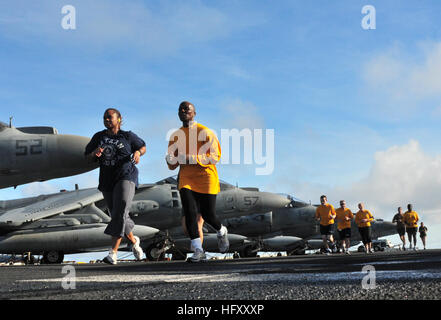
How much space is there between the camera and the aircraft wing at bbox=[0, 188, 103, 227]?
14.0 meters

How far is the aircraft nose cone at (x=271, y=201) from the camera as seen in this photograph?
20.6 metres

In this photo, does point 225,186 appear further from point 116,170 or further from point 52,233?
point 116,170

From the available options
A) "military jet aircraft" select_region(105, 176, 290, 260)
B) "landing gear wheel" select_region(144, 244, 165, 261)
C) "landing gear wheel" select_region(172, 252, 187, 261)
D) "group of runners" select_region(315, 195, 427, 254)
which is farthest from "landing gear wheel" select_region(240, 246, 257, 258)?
"landing gear wheel" select_region(144, 244, 165, 261)

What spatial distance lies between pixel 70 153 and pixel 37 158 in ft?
2.25

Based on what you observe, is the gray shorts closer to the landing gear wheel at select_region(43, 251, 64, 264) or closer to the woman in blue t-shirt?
the woman in blue t-shirt

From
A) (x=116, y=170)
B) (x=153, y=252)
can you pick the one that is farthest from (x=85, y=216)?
(x=116, y=170)

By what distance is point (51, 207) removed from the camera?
15.6 meters

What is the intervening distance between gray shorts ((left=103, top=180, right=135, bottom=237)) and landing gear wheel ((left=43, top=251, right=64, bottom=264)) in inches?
364

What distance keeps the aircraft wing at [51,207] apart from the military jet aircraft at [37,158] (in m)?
3.49

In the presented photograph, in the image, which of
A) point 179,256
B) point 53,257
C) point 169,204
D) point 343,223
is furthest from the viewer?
point 179,256

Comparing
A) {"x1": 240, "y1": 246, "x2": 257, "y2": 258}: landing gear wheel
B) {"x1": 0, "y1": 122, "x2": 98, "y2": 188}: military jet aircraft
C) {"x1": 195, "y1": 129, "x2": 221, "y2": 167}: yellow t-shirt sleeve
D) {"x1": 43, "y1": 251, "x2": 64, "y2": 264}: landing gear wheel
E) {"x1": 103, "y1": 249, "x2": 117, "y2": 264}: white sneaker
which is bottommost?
{"x1": 240, "y1": 246, "x2": 257, "y2": 258}: landing gear wheel

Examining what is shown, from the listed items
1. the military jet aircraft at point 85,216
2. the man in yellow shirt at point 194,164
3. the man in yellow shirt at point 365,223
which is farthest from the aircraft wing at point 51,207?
the man in yellow shirt at point 194,164

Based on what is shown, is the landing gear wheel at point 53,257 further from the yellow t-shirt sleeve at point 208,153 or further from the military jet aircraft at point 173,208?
the yellow t-shirt sleeve at point 208,153
